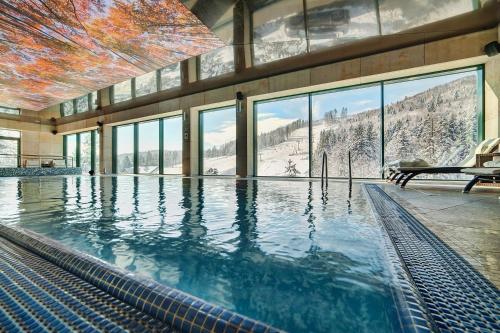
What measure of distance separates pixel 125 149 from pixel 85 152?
3771 millimetres

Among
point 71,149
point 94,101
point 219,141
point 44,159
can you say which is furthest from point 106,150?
point 219,141

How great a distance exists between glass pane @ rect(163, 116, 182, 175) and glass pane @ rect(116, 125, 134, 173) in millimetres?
2149

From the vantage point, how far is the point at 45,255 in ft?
4.69

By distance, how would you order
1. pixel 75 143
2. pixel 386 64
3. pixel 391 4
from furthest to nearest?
pixel 75 143
pixel 386 64
pixel 391 4

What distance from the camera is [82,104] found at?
13.3 metres

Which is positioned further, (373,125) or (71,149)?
(71,149)

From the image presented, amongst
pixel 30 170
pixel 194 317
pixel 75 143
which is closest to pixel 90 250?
pixel 194 317

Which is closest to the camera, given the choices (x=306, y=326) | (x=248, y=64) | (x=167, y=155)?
(x=306, y=326)

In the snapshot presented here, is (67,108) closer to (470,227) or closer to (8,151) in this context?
(8,151)

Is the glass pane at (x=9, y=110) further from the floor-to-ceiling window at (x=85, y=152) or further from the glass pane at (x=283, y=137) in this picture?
the glass pane at (x=283, y=137)

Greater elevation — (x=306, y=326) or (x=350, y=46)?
(x=350, y=46)

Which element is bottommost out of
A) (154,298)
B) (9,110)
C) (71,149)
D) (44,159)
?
(154,298)

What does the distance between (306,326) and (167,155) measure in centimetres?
1048

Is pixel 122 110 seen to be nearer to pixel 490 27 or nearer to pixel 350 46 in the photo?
pixel 350 46
